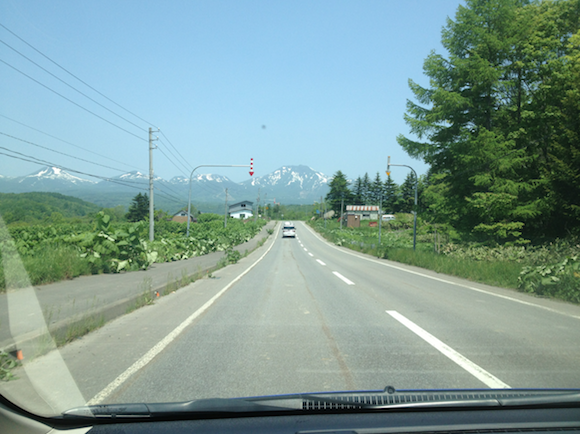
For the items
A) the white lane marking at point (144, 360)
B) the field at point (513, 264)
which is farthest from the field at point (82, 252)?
the field at point (513, 264)

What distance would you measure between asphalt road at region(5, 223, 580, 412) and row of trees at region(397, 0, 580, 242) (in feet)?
45.2

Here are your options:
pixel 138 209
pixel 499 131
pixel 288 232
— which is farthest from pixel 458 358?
pixel 138 209

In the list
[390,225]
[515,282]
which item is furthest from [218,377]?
[390,225]

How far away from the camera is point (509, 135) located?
2147 centimetres

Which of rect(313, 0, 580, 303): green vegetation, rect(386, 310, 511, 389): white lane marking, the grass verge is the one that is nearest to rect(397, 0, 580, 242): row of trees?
rect(313, 0, 580, 303): green vegetation

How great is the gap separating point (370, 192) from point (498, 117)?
99875 mm

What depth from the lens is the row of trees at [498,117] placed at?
20.2 metres

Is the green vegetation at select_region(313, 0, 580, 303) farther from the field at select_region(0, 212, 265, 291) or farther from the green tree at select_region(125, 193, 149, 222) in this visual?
the green tree at select_region(125, 193, 149, 222)

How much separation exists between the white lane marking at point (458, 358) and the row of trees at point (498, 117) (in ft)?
51.1

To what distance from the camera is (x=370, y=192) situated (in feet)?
401

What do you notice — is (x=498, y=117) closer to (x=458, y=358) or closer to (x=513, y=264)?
(x=513, y=264)

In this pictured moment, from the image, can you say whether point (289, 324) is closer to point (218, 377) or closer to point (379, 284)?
point (218, 377)

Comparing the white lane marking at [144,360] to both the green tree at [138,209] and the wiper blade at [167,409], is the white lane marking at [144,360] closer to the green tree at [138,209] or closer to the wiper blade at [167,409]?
the wiper blade at [167,409]

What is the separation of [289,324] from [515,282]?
827cm
